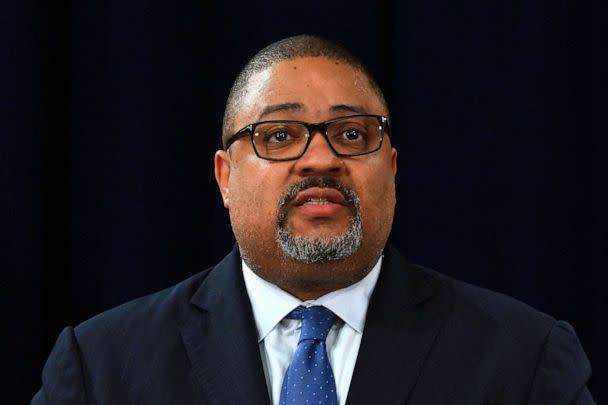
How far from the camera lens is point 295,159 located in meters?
1.17

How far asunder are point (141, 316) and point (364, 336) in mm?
303

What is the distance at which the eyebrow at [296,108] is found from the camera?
1188 millimetres

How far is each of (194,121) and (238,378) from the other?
650mm

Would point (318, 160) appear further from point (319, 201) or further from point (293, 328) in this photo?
point (293, 328)

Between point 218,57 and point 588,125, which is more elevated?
point 218,57

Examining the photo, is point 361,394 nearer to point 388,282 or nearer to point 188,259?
point 388,282

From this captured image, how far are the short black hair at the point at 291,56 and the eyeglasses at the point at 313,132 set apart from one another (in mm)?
69

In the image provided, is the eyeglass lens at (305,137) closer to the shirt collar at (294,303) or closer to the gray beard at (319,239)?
the gray beard at (319,239)

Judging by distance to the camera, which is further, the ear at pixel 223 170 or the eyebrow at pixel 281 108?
the ear at pixel 223 170

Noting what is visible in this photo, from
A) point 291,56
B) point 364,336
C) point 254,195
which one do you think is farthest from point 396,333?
point 291,56

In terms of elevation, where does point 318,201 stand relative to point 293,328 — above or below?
above

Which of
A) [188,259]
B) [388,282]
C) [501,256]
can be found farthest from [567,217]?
[188,259]

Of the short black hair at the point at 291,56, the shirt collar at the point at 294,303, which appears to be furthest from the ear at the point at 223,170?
the shirt collar at the point at 294,303

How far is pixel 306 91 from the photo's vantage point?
3.92 feet
